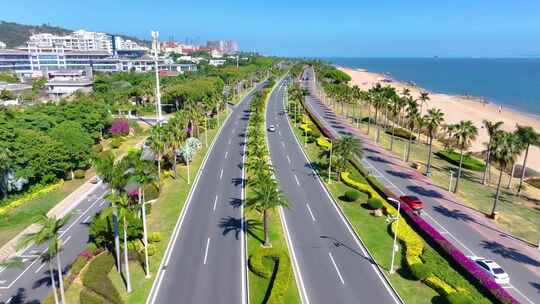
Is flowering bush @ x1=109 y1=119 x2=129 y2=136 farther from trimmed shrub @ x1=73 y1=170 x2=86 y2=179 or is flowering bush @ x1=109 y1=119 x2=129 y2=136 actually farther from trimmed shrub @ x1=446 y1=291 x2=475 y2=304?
trimmed shrub @ x1=446 y1=291 x2=475 y2=304

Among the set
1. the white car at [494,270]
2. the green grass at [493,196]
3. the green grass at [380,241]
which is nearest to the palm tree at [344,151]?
the green grass at [380,241]

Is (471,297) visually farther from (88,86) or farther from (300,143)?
(88,86)

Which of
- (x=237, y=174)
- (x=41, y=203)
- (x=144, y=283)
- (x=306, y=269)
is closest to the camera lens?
(x=144, y=283)

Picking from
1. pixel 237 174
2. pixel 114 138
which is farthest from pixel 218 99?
pixel 237 174

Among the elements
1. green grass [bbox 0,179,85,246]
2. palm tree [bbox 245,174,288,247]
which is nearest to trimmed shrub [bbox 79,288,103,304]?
green grass [bbox 0,179,85,246]

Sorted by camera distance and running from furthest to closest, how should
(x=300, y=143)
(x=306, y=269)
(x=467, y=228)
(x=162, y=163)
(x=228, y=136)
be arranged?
(x=228, y=136) < (x=300, y=143) < (x=162, y=163) < (x=467, y=228) < (x=306, y=269)
